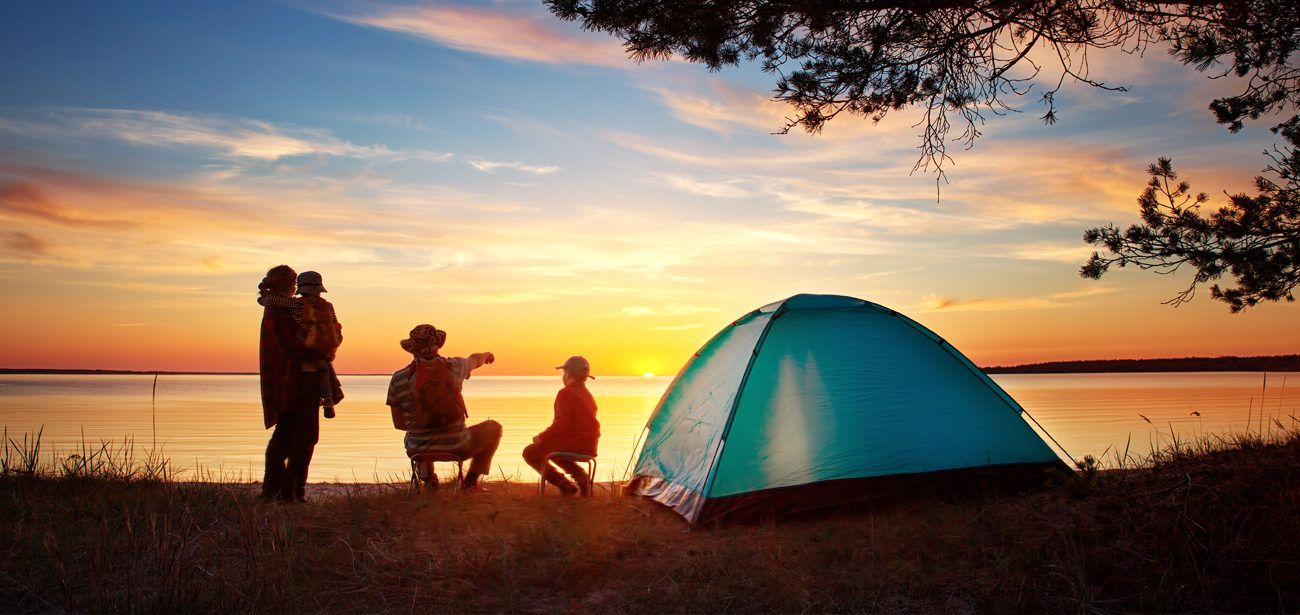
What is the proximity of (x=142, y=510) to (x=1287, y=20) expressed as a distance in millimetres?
9785

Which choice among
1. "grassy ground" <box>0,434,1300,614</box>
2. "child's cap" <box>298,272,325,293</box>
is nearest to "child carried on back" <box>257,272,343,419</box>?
"child's cap" <box>298,272,325,293</box>

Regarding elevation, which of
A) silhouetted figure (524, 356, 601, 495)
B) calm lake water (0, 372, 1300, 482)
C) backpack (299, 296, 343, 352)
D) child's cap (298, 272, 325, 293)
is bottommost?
calm lake water (0, 372, 1300, 482)

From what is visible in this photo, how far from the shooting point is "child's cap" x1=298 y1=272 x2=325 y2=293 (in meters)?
7.30

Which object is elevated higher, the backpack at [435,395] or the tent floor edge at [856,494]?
the backpack at [435,395]

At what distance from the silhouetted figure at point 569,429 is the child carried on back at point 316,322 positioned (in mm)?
2063

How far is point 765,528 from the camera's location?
6363 mm

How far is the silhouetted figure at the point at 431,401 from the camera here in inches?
294

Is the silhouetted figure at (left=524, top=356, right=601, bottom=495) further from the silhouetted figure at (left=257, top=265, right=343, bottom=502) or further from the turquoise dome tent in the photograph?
the silhouetted figure at (left=257, top=265, right=343, bottom=502)

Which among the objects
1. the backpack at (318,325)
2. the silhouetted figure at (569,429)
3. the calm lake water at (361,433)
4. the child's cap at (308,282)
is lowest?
the calm lake water at (361,433)

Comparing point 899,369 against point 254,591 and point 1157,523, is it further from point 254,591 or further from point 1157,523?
point 254,591

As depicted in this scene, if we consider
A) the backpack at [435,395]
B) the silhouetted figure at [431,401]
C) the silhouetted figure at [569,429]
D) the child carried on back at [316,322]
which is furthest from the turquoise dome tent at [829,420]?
the child carried on back at [316,322]

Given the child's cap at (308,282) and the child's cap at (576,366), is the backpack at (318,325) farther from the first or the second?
the child's cap at (576,366)

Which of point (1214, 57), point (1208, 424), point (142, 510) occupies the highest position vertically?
point (1214, 57)

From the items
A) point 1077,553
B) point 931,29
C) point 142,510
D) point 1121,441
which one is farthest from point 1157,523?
point 1121,441
